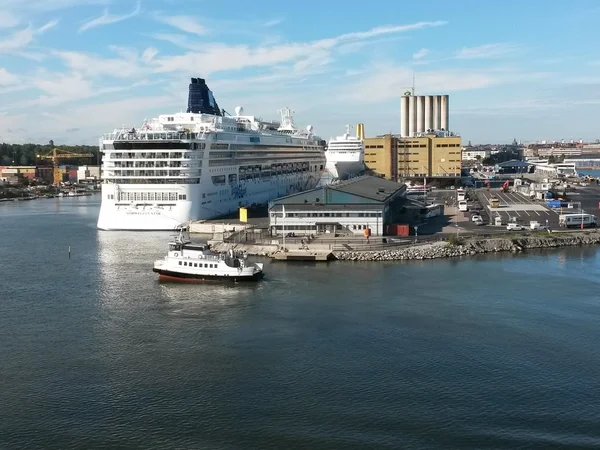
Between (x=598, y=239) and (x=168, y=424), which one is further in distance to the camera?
(x=598, y=239)

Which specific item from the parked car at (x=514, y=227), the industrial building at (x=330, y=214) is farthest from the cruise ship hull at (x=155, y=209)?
the parked car at (x=514, y=227)

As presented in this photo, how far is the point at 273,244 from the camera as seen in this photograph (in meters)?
20.3

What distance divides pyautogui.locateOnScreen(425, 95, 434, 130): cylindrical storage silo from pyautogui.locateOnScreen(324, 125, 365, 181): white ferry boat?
33.8m

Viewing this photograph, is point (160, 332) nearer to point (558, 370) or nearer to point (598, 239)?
point (558, 370)

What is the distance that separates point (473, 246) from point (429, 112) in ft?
191

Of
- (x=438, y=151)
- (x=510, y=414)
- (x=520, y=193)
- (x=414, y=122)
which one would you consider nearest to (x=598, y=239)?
(x=510, y=414)

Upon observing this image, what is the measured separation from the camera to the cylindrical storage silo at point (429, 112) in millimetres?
75750

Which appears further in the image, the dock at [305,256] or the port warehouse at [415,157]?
the port warehouse at [415,157]

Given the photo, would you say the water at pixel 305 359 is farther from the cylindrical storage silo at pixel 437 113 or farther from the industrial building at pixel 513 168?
the cylindrical storage silo at pixel 437 113

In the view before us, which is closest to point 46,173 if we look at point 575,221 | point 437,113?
point 437,113

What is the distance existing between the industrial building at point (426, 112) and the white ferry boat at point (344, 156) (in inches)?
1299

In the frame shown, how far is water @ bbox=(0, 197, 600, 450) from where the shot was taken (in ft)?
27.0

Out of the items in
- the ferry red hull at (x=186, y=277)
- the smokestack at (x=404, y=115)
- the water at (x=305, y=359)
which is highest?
the smokestack at (x=404, y=115)

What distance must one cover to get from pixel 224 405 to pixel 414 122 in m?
70.3
